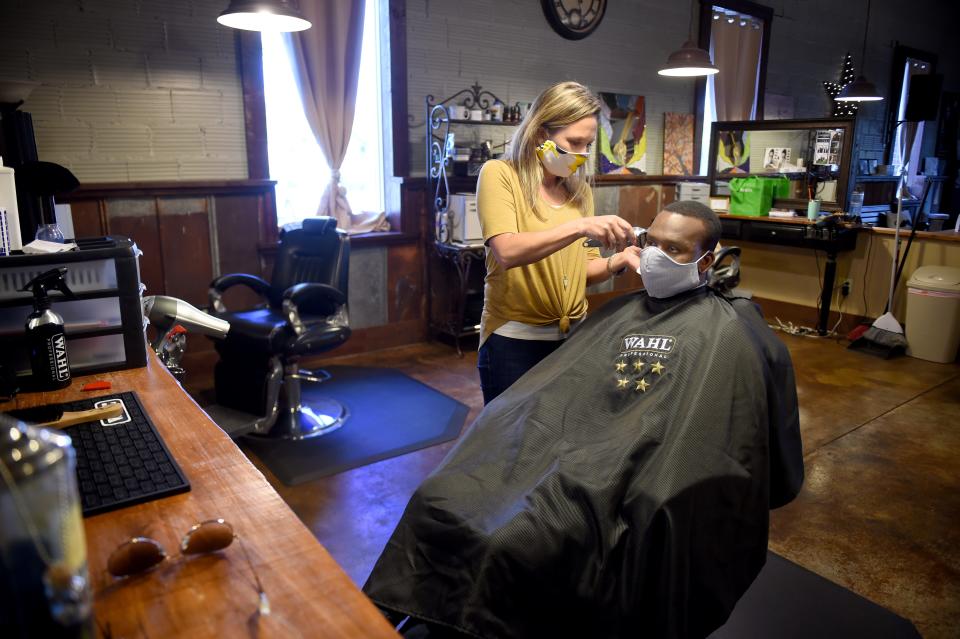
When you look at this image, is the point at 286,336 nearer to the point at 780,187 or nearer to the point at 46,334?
the point at 46,334

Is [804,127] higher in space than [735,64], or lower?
lower

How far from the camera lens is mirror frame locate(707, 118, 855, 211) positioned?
4969mm

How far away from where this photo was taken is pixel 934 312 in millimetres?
4387

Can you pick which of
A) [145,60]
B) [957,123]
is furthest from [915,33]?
[145,60]

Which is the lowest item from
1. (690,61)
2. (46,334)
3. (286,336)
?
(286,336)

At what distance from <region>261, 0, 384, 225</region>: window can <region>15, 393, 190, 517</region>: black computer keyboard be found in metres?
2.99

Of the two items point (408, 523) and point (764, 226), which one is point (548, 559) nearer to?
point (408, 523)

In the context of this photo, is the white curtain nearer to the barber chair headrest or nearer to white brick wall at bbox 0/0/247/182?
white brick wall at bbox 0/0/247/182

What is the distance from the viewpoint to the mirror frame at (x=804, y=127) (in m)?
4.97

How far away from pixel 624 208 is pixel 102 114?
3.84 meters

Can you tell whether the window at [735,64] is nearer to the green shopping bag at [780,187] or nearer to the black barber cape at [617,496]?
the green shopping bag at [780,187]

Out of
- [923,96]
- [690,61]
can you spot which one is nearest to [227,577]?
[690,61]

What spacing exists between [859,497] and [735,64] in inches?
196

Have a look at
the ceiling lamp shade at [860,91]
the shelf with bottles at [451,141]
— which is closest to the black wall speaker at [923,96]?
the ceiling lamp shade at [860,91]
